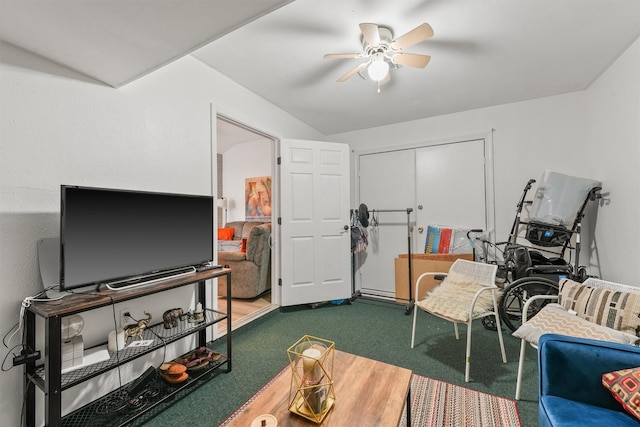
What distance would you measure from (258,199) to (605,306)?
4.84 metres

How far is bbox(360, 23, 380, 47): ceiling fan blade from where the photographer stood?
1.67 meters

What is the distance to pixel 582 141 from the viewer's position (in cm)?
289

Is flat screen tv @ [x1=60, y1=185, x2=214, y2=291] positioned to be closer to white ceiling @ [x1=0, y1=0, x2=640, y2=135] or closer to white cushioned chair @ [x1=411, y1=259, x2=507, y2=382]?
white ceiling @ [x1=0, y1=0, x2=640, y2=135]

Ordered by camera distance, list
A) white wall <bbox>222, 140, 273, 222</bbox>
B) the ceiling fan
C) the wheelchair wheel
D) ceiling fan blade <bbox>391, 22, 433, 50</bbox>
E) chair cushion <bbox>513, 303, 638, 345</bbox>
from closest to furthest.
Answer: chair cushion <bbox>513, 303, 638, 345</bbox> < ceiling fan blade <bbox>391, 22, 433, 50</bbox> < the ceiling fan < the wheelchair wheel < white wall <bbox>222, 140, 273, 222</bbox>

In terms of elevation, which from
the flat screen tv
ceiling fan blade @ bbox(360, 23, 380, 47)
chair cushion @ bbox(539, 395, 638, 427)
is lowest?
chair cushion @ bbox(539, 395, 638, 427)

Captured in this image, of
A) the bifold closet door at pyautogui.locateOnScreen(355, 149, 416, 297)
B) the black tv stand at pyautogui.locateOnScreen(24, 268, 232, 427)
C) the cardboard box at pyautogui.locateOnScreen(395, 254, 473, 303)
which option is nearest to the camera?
the black tv stand at pyautogui.locateOnScreen(24, 268, 232, 427)

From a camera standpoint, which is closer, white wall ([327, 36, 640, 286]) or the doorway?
white wall ([327, 36, 640, 286])

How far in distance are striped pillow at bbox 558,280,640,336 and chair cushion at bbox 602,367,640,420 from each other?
0.52 metres

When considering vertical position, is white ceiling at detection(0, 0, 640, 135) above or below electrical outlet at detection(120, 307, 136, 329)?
above

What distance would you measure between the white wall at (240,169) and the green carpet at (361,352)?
3.00 meters

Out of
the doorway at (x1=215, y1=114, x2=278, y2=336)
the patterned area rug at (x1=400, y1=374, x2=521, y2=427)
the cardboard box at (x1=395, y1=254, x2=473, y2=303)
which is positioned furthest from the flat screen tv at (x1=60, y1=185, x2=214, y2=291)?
the doorway at (x1=215, y1=114, x2=278, y2=336)

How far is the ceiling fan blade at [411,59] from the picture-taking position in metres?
1.95

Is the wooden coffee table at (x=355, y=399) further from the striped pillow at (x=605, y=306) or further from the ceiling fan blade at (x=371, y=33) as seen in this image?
the ceiling fan blade at (x=371, y=33)

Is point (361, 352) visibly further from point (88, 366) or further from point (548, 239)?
point (548, 239)
